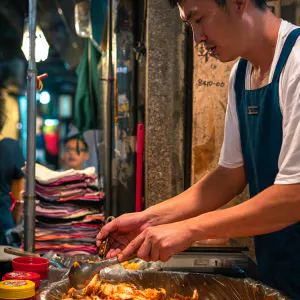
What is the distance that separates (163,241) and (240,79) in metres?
0.79

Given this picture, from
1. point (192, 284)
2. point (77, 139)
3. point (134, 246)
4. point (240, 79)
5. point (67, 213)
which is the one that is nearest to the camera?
point (134, 246)

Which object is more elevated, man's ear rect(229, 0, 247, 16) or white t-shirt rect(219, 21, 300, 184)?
man's ear rect(229, 0, 247, 16)

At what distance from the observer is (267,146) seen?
5.26ft

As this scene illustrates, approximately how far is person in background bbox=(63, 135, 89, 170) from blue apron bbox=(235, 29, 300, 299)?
3.11 meters

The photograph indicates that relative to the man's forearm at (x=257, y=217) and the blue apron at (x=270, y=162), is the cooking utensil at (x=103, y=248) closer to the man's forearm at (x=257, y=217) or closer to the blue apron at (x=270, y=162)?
the man's forearm at (x=257, y=217)

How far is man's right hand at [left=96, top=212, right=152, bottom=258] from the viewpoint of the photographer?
5.80 feet

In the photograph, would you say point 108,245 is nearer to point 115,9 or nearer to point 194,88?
point 194,88

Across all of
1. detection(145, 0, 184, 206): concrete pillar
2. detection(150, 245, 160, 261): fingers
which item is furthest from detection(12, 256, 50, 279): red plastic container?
detection(145, 0, 184, 206): concrete pillar

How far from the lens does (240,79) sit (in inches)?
71.8

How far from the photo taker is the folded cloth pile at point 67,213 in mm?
3188

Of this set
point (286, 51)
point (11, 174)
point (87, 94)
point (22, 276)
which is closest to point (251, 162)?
point (286, 51)

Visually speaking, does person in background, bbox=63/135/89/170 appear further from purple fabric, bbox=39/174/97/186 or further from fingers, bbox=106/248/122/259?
fingers, bbox=106/248/122/259

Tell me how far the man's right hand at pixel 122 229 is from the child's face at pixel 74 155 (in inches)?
114

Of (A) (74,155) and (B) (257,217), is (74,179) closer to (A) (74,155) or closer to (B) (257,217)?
(A) (74,155)
